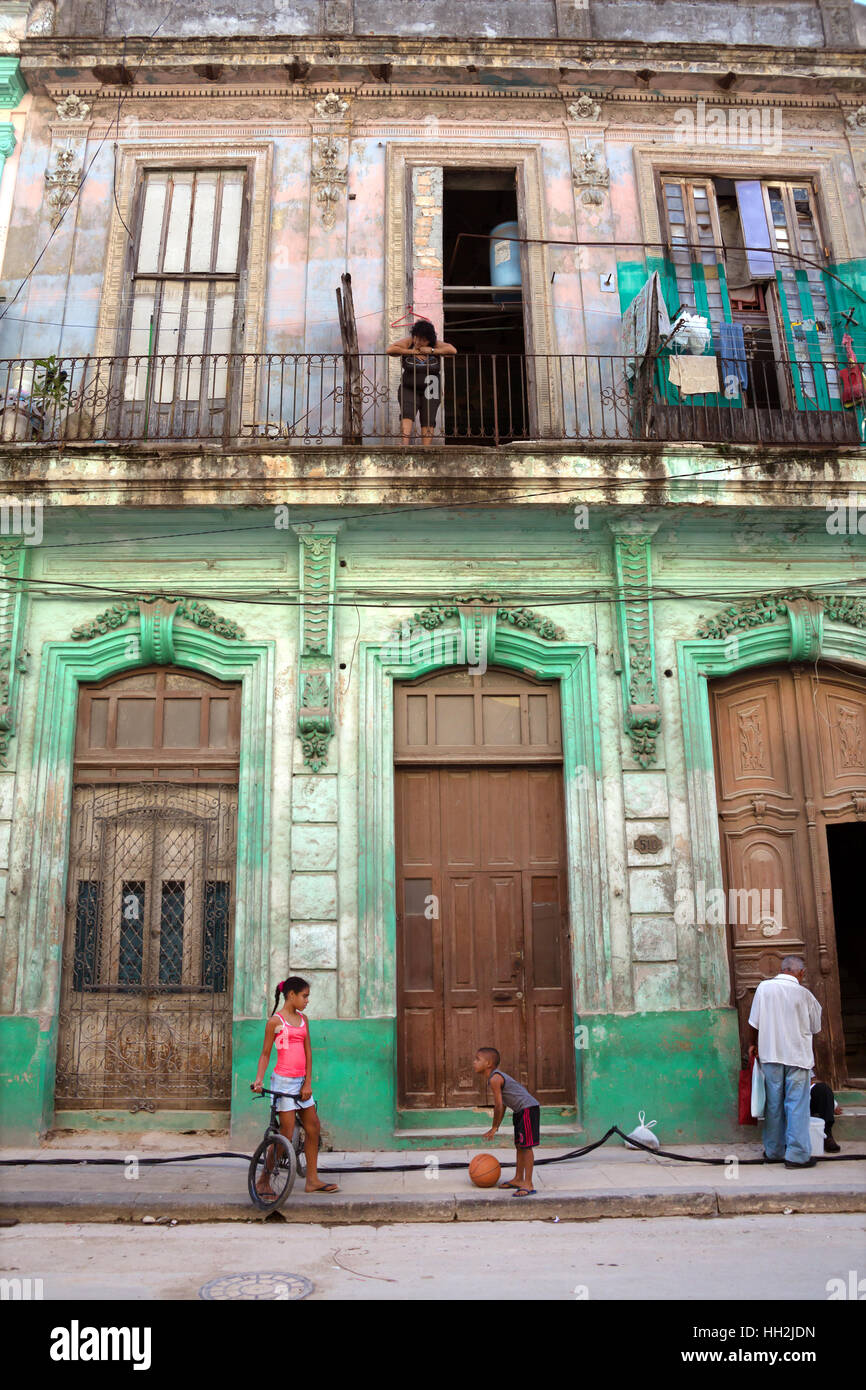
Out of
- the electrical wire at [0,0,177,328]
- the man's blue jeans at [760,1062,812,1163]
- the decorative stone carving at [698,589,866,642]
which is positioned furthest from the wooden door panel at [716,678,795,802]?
the electrical wire at [0,0,177,328]

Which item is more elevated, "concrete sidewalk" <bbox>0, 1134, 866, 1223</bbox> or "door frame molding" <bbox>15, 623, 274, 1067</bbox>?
"door frame molding" <bbox>15, 623, 274, 1067</bbox>

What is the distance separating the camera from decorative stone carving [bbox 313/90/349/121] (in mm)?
9523

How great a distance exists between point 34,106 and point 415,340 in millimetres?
4694

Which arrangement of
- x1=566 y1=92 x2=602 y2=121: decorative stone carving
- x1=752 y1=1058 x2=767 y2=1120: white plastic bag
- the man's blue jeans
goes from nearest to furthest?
the man's blue jeans < x1=752 y1=1058 x2=767 y2=1120: white plastic bag < x1=566 y1=92 x2=602 y2=121: decorative stone carving

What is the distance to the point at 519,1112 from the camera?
5824mm

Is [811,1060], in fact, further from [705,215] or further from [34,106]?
[34,106]

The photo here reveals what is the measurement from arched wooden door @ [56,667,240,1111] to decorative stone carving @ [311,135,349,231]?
4576 millimetres

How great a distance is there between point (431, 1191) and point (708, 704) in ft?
14.3

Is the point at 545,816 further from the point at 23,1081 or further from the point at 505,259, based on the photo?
the point at 505,259

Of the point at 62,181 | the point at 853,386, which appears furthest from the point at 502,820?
the point at 62,181

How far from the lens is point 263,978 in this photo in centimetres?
758

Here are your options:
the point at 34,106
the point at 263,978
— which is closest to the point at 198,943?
the point at 263,978

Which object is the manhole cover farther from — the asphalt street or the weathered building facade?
the weathered building facade

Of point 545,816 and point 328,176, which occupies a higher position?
point 328,176
